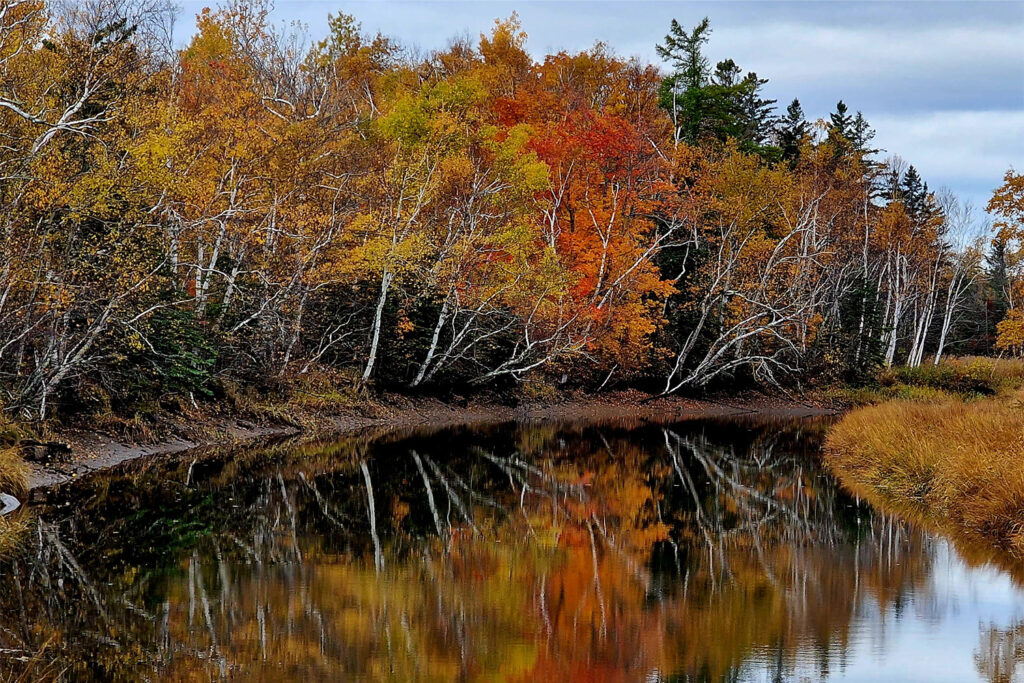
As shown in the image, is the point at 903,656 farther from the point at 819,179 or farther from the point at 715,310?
the point at 819,179

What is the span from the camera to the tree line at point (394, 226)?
19703 millimetres

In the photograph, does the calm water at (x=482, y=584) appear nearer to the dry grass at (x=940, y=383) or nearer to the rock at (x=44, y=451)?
the rock at (x=44, y=451)

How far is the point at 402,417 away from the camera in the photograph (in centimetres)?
3288

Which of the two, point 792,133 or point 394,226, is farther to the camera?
point 792,133

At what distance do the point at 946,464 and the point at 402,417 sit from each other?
1912 centimetres

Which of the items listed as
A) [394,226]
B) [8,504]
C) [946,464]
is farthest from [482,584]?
[394,226]

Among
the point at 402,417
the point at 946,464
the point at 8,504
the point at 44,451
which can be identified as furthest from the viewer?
the point at 402,417

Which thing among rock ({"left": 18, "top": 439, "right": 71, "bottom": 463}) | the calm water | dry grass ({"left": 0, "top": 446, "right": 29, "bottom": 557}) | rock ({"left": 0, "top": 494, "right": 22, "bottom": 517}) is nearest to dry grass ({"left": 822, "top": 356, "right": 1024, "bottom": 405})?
the calm water

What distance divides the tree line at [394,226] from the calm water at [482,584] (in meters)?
4.12

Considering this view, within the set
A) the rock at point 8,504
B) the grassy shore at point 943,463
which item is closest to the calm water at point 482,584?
the rock at point 8,504

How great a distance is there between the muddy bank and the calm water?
0.74 m

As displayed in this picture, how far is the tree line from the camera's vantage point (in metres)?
19.7

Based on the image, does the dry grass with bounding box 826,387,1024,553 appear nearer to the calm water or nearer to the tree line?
the calm water

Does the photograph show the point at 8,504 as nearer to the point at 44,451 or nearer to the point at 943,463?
the point at 44,451
